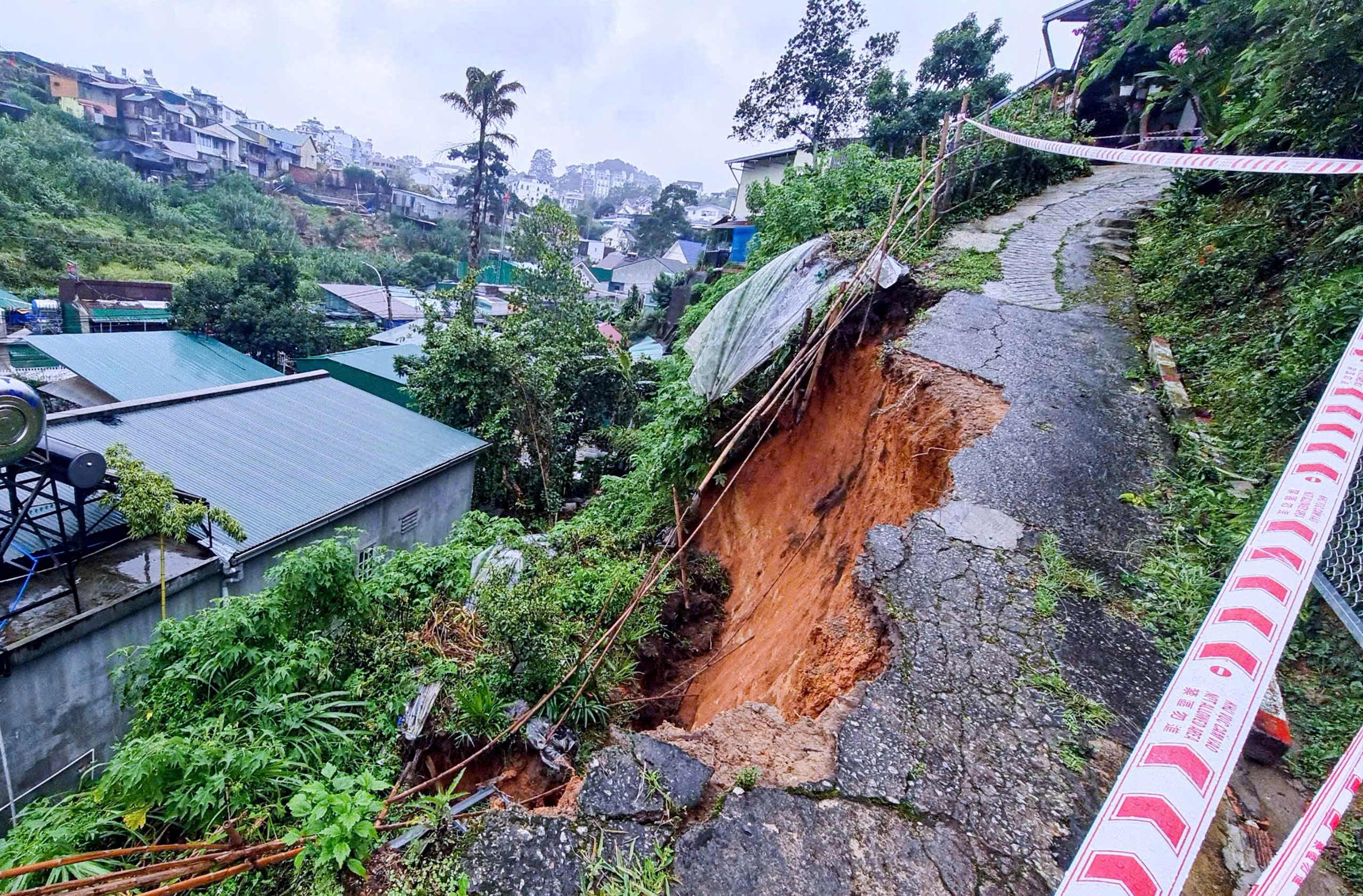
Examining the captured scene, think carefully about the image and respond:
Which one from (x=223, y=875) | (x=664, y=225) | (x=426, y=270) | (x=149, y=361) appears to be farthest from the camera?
(x=664, y=225)

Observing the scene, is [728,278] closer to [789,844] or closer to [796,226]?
[796,226]

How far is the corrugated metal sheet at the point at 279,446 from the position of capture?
6.85 metres

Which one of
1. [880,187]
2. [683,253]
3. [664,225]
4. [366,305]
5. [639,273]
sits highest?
[664,225]

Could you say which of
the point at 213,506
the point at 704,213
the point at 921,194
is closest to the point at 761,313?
the point at 921,194

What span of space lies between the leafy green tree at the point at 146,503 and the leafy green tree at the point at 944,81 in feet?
56.2

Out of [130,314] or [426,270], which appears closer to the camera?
[130,314]

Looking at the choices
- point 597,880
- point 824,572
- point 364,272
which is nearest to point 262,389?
point 824,572

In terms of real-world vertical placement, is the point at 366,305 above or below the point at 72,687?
above

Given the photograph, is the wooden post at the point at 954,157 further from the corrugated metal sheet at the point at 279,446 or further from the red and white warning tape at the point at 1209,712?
the corrugated metal sheet at the point at 279,446

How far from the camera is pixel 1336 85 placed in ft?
13.5

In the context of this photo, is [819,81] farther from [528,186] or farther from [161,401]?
[528,186]

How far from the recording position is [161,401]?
8.12 metres

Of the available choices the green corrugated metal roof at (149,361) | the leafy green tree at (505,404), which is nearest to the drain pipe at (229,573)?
the leafy green tree at (505,404)

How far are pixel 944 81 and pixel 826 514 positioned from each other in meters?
17.9
